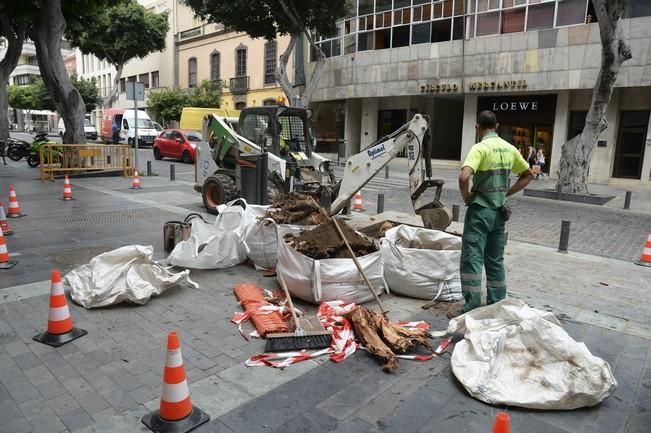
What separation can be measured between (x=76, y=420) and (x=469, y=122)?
74.0 feet

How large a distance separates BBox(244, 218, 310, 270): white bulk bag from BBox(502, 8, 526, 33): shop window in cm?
1876

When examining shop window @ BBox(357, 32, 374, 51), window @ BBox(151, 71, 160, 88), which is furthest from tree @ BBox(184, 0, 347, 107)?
window @ BBox(151, 71, 160, 88)

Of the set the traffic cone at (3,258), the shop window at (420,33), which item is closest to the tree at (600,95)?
the shop window at (420,33)

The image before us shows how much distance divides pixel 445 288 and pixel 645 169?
58.8 feet

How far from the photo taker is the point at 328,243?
532cm

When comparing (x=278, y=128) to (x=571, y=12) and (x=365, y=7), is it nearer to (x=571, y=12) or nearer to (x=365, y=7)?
(x=571, y=12)

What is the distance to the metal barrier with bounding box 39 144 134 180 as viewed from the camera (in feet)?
50.5

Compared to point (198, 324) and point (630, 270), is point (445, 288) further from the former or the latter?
point (630, 270)

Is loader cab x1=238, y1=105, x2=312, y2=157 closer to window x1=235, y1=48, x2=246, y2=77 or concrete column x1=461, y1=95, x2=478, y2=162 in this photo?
concrete column x1=461, y1=95, x2=478, y2=162

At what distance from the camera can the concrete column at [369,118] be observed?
27.1 metres

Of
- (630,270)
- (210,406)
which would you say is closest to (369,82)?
(630,270)

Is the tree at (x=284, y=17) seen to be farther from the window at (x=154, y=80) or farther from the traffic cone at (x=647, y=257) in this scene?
the window at (x=154, y=80)

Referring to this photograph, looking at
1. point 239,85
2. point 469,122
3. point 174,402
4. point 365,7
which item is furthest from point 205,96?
point 174,402

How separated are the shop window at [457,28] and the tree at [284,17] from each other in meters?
5.12
